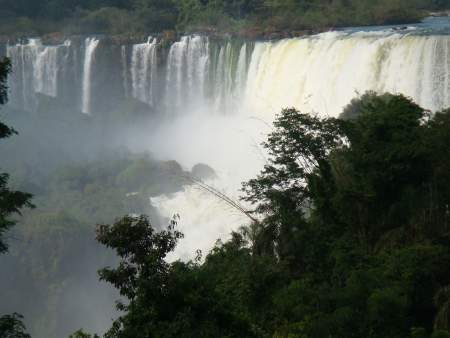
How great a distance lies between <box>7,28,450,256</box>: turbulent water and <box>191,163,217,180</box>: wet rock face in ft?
1.43

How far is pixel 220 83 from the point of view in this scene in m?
34.9

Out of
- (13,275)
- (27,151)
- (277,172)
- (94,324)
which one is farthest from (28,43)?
(277,172)

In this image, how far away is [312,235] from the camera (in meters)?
12.4

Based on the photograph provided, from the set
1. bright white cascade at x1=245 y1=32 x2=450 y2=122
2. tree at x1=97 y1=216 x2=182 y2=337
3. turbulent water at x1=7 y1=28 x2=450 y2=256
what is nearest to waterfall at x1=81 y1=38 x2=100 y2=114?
turbulent water at x1=7 y1=28 x2=450 y2=256

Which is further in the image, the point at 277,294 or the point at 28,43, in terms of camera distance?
the point at 28,43

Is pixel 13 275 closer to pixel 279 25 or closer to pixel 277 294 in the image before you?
pixel 277 294

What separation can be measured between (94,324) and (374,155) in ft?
41.1

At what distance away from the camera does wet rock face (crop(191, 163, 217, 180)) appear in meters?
27.8

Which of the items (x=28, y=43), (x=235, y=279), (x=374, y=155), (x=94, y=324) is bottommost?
(x=94, y=324)

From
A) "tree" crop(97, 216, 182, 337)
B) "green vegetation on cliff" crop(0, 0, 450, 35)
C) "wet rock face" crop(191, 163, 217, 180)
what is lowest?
"wet rock face" crop(191, 163, 217, 180)

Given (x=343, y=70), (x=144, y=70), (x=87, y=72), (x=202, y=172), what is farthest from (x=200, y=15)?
(x=343, y=70)

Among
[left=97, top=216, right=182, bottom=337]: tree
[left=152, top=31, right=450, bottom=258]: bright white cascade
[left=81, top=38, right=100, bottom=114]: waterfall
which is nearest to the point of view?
[left=97, top=216, right=182, bottom=337]: tree

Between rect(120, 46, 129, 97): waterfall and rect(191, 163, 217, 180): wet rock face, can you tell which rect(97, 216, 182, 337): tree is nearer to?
rect(191, 163, 217, 180): wet rock face

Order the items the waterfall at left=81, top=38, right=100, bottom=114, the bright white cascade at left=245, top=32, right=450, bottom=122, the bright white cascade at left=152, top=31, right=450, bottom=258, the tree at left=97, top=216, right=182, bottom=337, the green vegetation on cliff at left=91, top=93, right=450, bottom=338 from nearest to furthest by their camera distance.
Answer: the tree at left=97, top=216, right=182, bottom=337 → the green vegetation on cliff at left=91, top=93, right=450, bottom=338 → the bright white cascade at left=245, top=32, right=450, bottom=122 → the bright white cascade at left=152, top=31, right=450, bottom=258 → the waterfall at left=81, top=38, right=100, bottom=114
